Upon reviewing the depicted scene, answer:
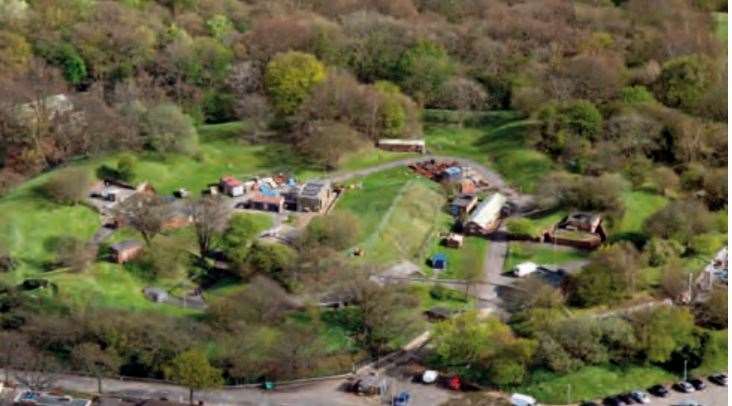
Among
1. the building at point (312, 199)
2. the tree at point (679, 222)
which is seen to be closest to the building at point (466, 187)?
the building at point (312, 199)

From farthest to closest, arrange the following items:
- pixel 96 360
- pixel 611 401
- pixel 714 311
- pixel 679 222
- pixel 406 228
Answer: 1. pixel 406 228
2. pixel 679 222
3. pixel 714 311
4. pixel 96 360
5. pixel 611 401

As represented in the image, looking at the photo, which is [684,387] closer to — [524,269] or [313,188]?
Result: [524,269]

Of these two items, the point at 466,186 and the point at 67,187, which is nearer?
the point at 67,187

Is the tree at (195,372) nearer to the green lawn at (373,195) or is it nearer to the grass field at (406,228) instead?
the grass field at (406,228)

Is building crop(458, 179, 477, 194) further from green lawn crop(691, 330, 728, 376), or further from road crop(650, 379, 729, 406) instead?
road crop(650, 379, 729, 406)

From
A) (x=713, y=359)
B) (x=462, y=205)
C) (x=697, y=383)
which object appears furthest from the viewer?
(x=462, y=205)

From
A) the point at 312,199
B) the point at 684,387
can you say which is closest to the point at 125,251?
the point at 312,199

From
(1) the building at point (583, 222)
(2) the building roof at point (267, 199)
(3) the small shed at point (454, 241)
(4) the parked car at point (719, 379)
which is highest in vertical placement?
(2) the building roof at point (267, 199)

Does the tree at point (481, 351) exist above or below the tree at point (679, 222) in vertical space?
below
